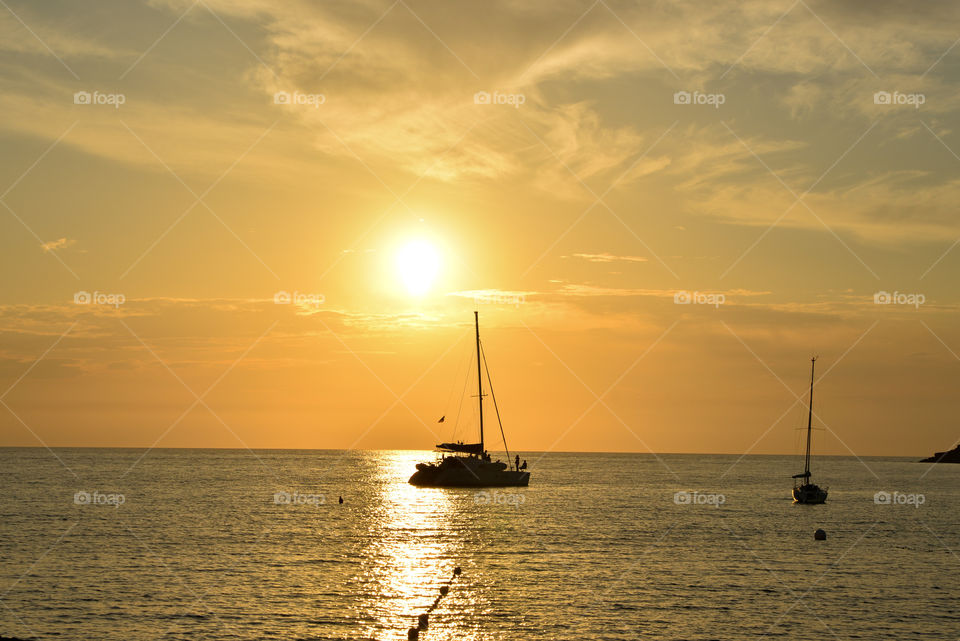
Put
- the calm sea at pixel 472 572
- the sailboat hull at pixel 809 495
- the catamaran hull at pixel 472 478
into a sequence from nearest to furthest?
1. the calm sea at pixel 472 572
2. the sailboat hull at pixel 809 495
3. the catamaran hull at pixel 472 478

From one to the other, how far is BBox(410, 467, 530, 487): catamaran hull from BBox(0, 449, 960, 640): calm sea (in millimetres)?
15526

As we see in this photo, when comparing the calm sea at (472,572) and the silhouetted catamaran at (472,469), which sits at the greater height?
the silhouetted catamaran at (472,469)

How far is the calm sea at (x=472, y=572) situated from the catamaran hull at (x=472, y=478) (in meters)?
15.5

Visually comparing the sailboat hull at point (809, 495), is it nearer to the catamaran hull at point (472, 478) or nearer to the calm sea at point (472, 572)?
the calm sea at point (472, 572)

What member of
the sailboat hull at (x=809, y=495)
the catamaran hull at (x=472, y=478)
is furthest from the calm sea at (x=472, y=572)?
the catamaran hull at (x=472, y=478)

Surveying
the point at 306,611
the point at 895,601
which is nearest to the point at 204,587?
the point at 306,611

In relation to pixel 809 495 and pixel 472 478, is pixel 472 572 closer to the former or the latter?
pixel 472 478

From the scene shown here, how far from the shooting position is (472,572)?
54.8 meters

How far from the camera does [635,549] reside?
67.8 meters

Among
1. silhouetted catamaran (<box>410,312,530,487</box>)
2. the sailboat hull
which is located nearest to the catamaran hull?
silhouetted catamaran (<box>410,312,530,487</box>)

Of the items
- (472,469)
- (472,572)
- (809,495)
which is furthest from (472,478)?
(472,572)

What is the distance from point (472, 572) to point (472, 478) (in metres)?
68.3

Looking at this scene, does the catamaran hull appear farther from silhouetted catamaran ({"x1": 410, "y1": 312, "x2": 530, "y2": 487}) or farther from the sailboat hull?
the sailboat hull

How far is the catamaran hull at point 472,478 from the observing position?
122875mm
